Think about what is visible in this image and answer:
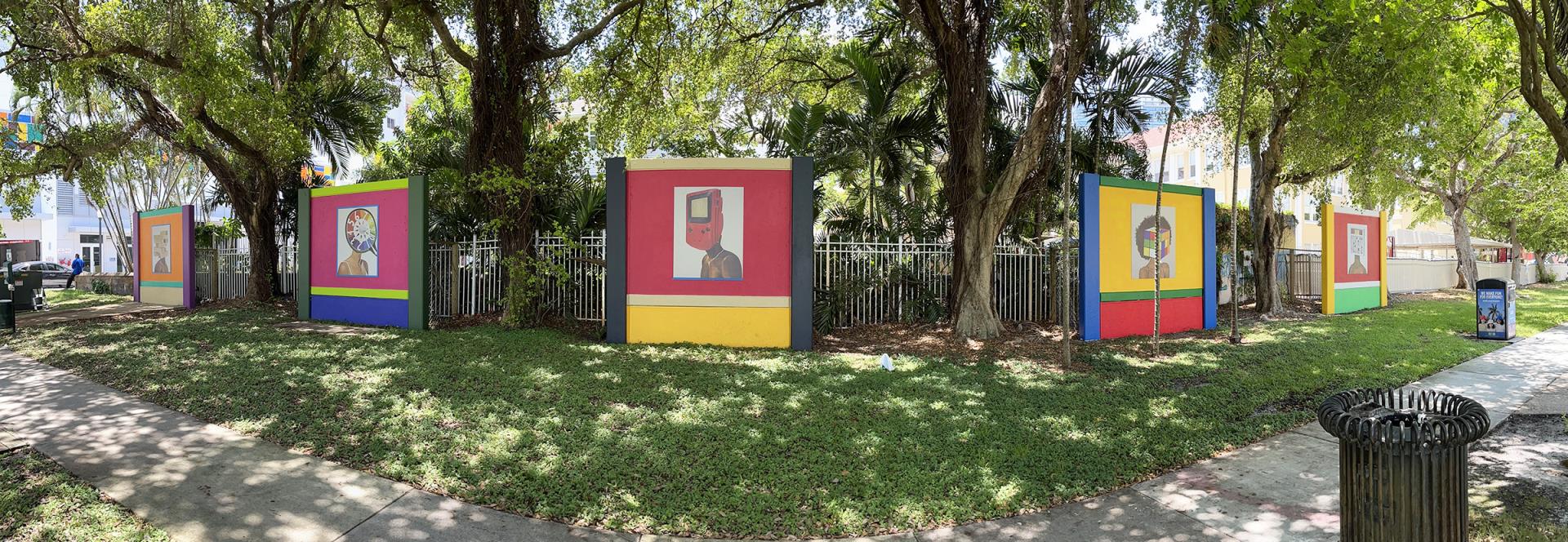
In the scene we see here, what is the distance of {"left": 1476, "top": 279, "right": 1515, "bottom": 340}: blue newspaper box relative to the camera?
1156 cm

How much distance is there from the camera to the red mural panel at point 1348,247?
1617 cm

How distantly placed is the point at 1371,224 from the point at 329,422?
69.8 feet

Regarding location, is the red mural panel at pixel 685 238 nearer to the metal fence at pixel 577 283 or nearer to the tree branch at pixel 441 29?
the metal fence at pixel 577 283

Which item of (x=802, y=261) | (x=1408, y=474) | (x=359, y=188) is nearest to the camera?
(x=1408, y=474)

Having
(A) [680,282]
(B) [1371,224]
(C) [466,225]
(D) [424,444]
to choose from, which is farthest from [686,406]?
(B) [1371,224]

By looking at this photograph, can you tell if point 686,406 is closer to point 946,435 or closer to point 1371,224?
point 946,435

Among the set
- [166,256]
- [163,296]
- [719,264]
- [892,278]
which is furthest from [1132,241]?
[163,296]

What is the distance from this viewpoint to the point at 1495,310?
38.1 ft

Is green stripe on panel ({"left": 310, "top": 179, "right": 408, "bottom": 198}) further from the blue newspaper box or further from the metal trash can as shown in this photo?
the blue newspaper box

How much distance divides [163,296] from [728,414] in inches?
680

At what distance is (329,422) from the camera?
18.5 ft

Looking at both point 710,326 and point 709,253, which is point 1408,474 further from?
point 709,253

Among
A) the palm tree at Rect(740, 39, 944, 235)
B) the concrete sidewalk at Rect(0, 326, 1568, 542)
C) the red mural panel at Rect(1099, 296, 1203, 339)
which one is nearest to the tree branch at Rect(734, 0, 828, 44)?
the palm tree at Rect(740, 39, 944, 235)

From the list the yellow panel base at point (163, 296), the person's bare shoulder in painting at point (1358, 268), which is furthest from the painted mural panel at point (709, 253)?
the person's bare shoulder in painting at point (1358, 268)
